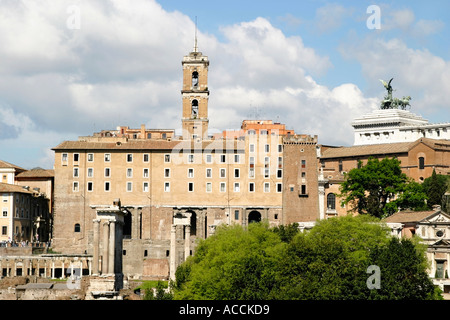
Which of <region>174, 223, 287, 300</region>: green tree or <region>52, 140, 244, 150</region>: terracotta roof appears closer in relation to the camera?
<region>174, 223, 287, 300</region>: green tree

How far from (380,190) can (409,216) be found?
12.6m

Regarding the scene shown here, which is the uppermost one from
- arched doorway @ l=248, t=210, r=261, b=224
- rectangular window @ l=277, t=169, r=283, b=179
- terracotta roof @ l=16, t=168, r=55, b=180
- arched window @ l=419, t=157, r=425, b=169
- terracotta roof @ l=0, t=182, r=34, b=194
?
arched window @ l=419, t=157, r=425, b=169

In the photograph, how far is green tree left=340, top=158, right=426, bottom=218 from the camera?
8638 centimetres

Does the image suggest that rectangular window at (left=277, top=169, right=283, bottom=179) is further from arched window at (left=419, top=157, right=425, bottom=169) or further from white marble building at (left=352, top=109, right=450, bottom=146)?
white marble building at (left=352, top=109, right=450, bottom=146)

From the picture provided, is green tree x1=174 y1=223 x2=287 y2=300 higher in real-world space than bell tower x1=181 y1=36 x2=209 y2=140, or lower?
lower

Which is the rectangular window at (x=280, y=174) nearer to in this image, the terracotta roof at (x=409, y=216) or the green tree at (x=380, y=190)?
the green tree at (x=380, y=190)

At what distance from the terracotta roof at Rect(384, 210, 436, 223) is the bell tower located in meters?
30.9

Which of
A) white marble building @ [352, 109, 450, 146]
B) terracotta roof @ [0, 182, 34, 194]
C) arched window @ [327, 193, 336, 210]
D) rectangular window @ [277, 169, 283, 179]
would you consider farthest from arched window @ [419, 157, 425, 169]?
terracotta roof @ [0, 182, 34, 194]

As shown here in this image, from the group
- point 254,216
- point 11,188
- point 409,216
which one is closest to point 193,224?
point 254,216

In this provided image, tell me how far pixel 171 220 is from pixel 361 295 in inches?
1893

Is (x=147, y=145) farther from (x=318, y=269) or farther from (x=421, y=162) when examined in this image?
(x=318, y=269)
